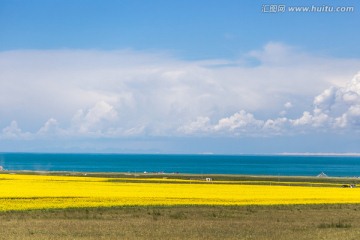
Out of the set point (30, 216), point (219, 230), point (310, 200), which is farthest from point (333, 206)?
point (30, 216)

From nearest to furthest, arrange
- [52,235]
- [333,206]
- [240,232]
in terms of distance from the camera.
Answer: [52,235]
[240,232]
[333,206]

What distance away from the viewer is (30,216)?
35.1m

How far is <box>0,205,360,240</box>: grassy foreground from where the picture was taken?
28.0m

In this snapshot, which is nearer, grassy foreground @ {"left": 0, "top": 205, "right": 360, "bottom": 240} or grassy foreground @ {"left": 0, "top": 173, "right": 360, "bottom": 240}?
grassy foreground @ {"left": 0, "top": 205, "right": 360, "bottom": 240}

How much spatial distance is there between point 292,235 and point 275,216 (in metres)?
8.62

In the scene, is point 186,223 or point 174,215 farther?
point 174,215

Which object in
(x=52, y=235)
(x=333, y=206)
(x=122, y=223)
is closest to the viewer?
(x=52, y=235)

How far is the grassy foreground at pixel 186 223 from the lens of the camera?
28.0m

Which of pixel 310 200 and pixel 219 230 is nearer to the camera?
pixel 219 230

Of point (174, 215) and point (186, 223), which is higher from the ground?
point (174, 215)

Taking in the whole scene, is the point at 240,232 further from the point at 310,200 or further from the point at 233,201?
the point at 310,200

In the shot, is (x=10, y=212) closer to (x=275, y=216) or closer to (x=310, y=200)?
(x=275, y=216)

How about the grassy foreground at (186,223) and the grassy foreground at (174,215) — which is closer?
the grassy foreground at (186,223)

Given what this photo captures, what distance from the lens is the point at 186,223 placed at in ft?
107
